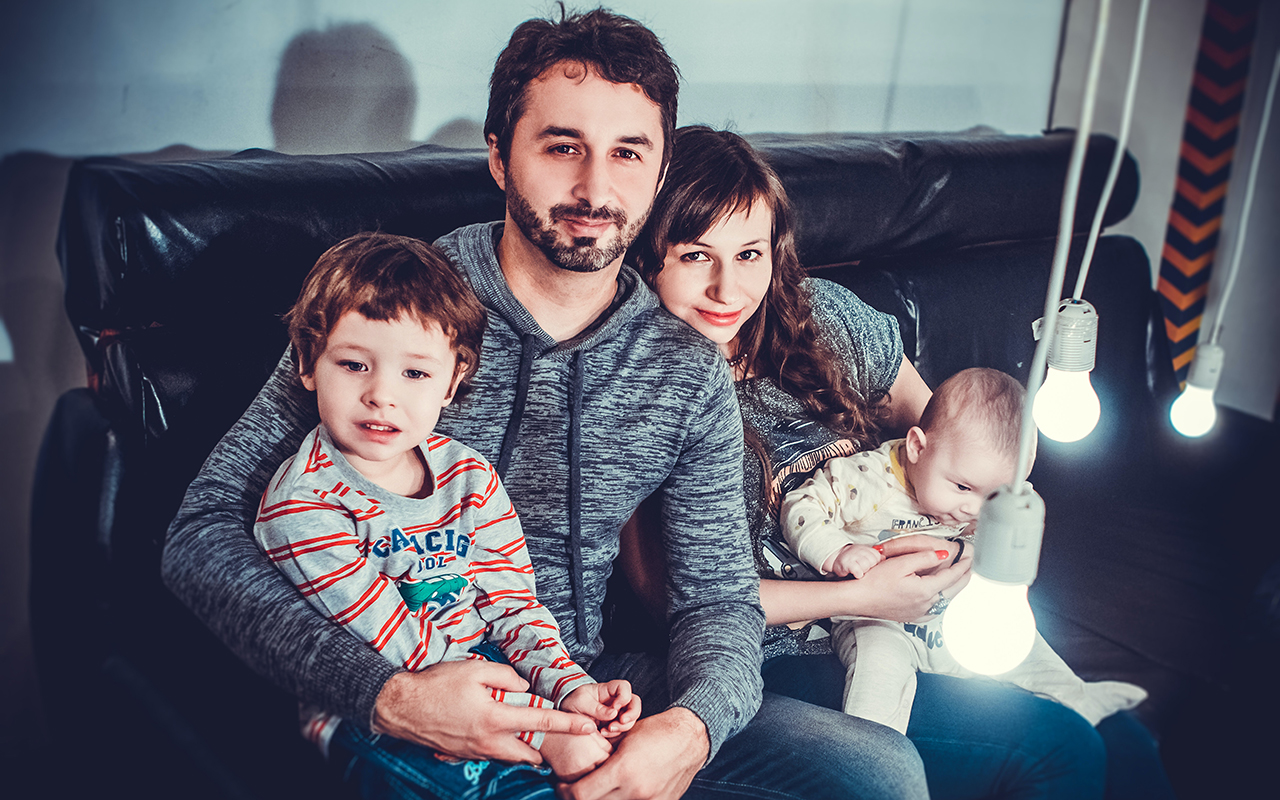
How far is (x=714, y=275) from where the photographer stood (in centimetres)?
119

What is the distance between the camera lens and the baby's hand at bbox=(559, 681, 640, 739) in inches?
34.5

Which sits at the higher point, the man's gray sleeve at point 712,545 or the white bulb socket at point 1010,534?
the white bulb socket at point 1010,534

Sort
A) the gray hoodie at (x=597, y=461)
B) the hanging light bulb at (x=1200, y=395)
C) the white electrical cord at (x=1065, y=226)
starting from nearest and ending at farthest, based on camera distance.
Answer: the white electrical cord at (x=1065, y=226) → the gray hoodie at (x=597, y=461) → the hanging light bulb at (x=1200, y=395)

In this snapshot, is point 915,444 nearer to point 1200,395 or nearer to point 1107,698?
point 1107,698

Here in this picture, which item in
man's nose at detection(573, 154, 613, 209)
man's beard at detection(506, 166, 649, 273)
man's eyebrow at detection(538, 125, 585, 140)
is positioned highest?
man's eyebrow at detection(538, 125, 585, 140)

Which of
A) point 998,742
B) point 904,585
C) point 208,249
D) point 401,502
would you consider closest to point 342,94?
point 208,249

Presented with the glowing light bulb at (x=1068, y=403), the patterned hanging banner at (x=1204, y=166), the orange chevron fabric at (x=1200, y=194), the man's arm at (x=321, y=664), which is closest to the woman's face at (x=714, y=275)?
the glowing light bulb at (x=1068, y=403)

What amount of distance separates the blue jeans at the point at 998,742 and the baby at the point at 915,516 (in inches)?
1.5

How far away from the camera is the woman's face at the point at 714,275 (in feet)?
3.87

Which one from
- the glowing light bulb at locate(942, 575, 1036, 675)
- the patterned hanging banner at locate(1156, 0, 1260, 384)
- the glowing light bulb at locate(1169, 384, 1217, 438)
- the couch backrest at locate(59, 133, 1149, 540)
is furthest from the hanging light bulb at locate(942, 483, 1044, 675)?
the patterned hanging banner at locate(1156, 0, 1260, 384)

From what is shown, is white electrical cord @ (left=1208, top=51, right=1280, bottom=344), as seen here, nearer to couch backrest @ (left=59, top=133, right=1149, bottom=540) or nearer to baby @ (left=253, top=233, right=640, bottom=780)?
couch backrest @ (left=59, top=133, right=1149, bottom=540)

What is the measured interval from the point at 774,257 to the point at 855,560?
0.46 metres

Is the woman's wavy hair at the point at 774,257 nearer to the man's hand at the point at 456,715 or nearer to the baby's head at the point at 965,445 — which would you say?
the baby's head at the point at 965,445

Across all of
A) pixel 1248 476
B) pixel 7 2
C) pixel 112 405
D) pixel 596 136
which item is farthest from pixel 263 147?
pixel 1248 476
